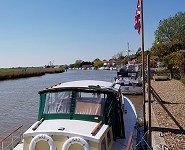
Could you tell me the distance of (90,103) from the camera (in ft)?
24.9

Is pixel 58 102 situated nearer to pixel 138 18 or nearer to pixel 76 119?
pixel 76 119

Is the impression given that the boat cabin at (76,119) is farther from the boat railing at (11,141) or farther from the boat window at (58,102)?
the boat railing at (11,141)

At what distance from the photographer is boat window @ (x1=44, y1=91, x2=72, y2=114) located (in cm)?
755

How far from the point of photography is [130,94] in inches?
1057

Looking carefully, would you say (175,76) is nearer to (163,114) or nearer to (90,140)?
(163,114)

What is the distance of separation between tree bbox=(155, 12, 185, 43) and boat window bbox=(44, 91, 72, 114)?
49.8 meters

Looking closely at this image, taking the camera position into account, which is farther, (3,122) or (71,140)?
(3,122)

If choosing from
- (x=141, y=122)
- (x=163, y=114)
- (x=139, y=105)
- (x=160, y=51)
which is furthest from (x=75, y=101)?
(x=160, y=51)

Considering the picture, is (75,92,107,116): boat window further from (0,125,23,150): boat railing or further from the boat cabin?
(0,125,23,150): boat railing

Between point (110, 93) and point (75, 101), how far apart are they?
1.03m

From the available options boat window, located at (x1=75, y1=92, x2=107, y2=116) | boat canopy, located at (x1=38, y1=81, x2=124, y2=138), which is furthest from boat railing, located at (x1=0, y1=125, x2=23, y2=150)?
boat window, located at (x1=75, y1=92, x2=107, y2=116)

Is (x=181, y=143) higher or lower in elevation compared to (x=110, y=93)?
lower

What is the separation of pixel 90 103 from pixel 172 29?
51.6 metres

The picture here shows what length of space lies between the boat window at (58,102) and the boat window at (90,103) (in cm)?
28
